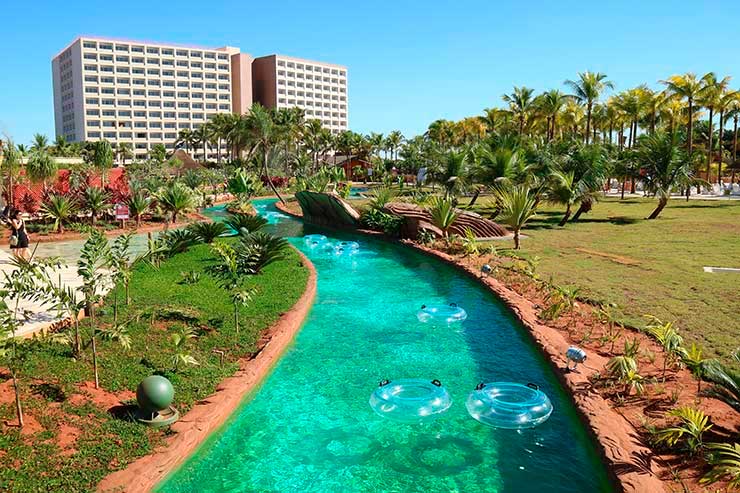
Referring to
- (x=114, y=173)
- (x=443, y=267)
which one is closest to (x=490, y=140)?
(x=443, y=267)

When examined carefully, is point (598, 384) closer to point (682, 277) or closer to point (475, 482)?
point (475, 482)

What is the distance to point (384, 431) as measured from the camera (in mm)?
6676

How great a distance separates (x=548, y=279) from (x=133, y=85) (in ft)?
341

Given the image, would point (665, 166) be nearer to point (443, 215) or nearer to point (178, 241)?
point (443, 215)

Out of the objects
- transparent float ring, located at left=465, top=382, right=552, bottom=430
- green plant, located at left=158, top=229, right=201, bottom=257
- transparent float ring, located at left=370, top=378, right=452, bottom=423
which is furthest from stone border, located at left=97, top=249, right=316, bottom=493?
green plant, located at left=158, top=229, right=201, bottom=257

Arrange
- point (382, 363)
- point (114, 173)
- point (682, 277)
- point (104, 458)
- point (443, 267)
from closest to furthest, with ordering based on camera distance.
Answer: point (104, 458) < point (382, 363) < point (682, 277) < point (443, 267) < point (114, 173)

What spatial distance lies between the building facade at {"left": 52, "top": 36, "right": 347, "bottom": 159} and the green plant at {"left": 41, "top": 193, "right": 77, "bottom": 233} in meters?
81.9

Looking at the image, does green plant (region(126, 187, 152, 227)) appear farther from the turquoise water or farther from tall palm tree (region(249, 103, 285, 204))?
tall palm tree (region(249, 103, 285, 204))

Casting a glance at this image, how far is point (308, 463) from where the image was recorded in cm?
603

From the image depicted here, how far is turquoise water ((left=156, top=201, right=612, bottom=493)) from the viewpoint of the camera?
5.70 m

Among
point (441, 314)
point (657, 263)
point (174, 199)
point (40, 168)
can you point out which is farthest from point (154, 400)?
point (40, 168)

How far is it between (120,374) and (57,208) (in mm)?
15535

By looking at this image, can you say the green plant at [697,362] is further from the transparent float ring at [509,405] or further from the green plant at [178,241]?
the green plant at [178,241]

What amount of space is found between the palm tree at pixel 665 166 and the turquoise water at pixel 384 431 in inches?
664
